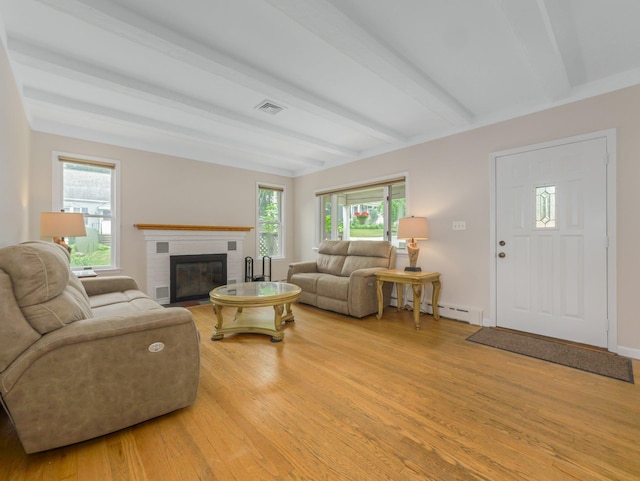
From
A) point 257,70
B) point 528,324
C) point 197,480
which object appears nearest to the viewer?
point 197,480

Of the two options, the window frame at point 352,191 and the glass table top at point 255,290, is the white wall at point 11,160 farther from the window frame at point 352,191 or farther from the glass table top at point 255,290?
the window frame at point 352,191

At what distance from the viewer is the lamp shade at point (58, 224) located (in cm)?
318

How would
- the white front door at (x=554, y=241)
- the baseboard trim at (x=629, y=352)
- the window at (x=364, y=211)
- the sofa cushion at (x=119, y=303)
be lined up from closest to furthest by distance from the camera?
1. the sofa cushion at (x=119, y=303)
2. the baseboard trim at (x=629, y=352)
3. the white front door at (x=554, y=241)
4. the window at (x=364, y=211)

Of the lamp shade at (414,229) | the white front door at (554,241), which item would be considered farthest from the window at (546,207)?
the lamp shade at (414,229)

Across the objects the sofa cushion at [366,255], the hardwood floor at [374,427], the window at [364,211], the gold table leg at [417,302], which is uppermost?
the window at [364,211]

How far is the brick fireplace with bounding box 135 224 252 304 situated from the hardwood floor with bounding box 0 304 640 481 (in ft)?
8.08

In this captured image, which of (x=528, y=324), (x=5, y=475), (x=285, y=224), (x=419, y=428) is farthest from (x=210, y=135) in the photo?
(x=528, y=324)

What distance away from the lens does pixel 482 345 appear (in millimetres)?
2918

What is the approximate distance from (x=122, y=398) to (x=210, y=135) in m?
3.60

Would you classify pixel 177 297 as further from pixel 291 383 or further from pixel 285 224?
pixel 291 383

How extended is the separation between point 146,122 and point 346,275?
338 cm

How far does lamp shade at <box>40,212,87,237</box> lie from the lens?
318 centimetres

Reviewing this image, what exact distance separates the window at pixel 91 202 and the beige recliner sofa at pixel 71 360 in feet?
10.1

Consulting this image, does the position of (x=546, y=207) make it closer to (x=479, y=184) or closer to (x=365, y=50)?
(x=479, y=184)
